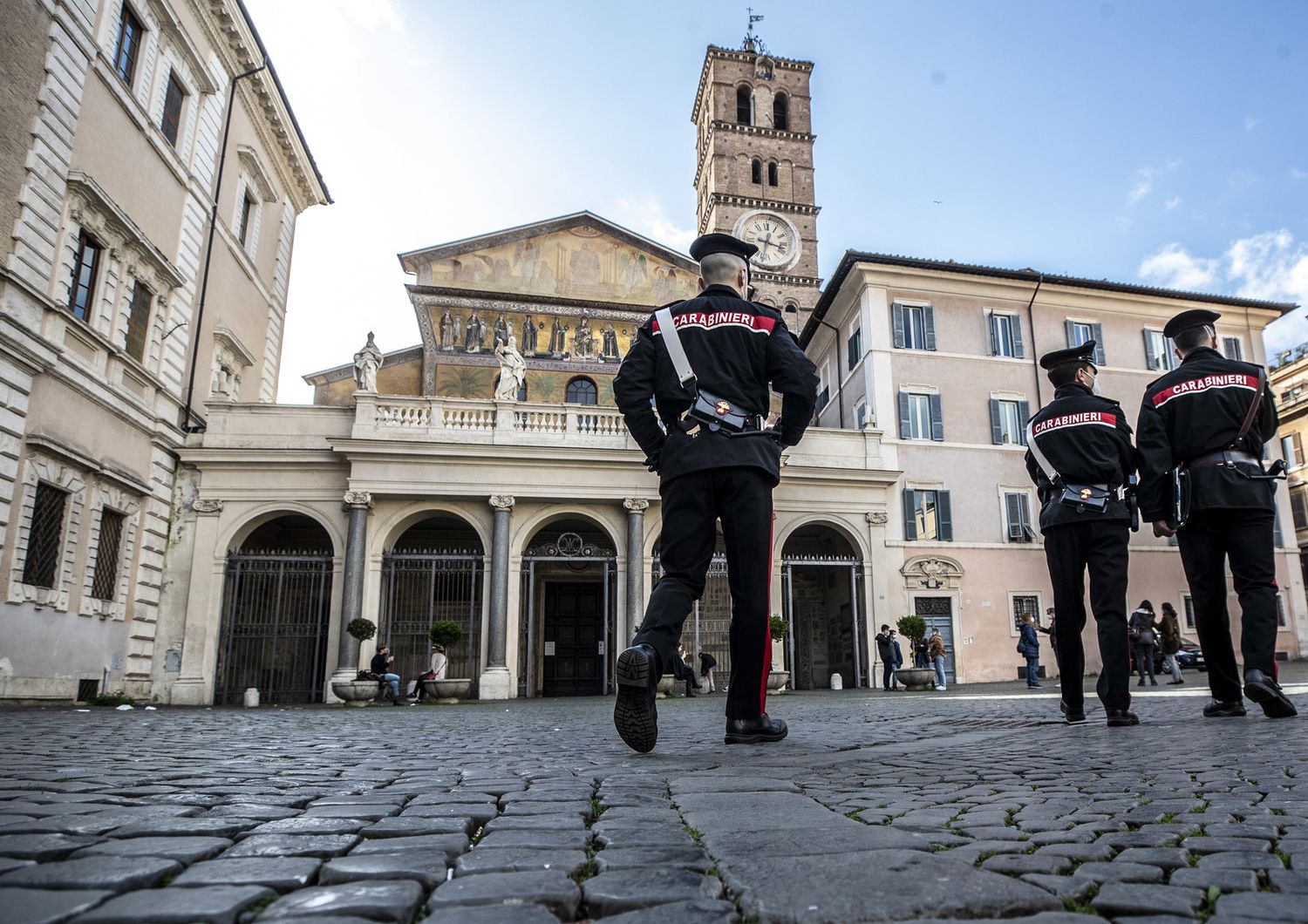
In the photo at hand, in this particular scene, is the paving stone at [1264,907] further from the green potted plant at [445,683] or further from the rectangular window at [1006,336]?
the rectangular window at [1006,336]

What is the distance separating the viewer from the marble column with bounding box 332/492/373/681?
20953 millimetres

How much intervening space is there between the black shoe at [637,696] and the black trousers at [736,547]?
1.38 feet

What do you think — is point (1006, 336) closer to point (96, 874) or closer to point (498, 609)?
point (498, 609)

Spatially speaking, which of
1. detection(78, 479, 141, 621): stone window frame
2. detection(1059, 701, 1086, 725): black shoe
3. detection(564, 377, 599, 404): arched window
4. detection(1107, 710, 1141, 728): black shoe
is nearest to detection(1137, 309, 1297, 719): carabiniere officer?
detection(1107, 710, 1141, 728): black shoe

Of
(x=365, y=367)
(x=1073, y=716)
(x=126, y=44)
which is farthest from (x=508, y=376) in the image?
(x=1073, y=716)

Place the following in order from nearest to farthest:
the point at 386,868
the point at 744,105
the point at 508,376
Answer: the point at 386,868 < the point at 508,376 < the point at 744,105

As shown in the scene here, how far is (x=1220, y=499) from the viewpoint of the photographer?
5902 millimetres

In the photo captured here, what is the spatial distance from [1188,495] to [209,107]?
880 inches

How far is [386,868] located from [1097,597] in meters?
5.36

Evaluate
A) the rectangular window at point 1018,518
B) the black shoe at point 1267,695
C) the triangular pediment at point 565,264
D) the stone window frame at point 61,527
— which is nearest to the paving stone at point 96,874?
the black shoe at point 1267,695

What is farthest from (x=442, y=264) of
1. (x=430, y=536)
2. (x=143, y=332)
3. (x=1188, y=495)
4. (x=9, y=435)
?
(x=1188, y=495)

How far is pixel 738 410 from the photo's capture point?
15.4 ft

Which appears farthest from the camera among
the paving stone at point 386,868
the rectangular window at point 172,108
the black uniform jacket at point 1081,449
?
the rectangular window at point 172,108

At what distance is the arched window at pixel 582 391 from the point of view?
31828mm
